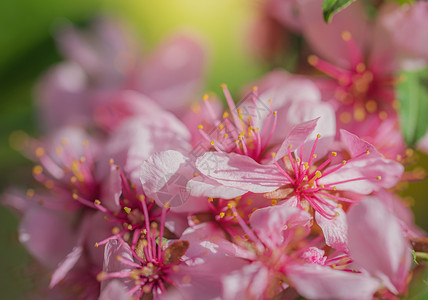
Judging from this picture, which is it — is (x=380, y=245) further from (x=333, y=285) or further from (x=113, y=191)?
(x=113, y=191)

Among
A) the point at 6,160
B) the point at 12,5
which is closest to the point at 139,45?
the point at 12,5

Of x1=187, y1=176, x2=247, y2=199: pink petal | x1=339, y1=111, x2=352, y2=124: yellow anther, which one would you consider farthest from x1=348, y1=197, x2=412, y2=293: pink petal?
x1=339, y1=111, x2=352, y2=124: yellow anther

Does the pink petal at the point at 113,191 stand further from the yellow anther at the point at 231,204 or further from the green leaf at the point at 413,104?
the green leaf at the point at 413,104

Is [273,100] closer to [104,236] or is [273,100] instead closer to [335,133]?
[335,133]

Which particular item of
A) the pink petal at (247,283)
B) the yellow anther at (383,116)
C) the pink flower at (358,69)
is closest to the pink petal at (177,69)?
the pink flower at (358,69)

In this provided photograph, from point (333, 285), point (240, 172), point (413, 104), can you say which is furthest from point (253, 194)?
point (413, 104)

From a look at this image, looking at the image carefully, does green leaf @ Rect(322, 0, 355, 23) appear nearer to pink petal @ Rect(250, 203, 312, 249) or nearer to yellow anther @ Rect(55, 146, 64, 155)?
pink petal @ Rect(250, 203, 312, 249)
